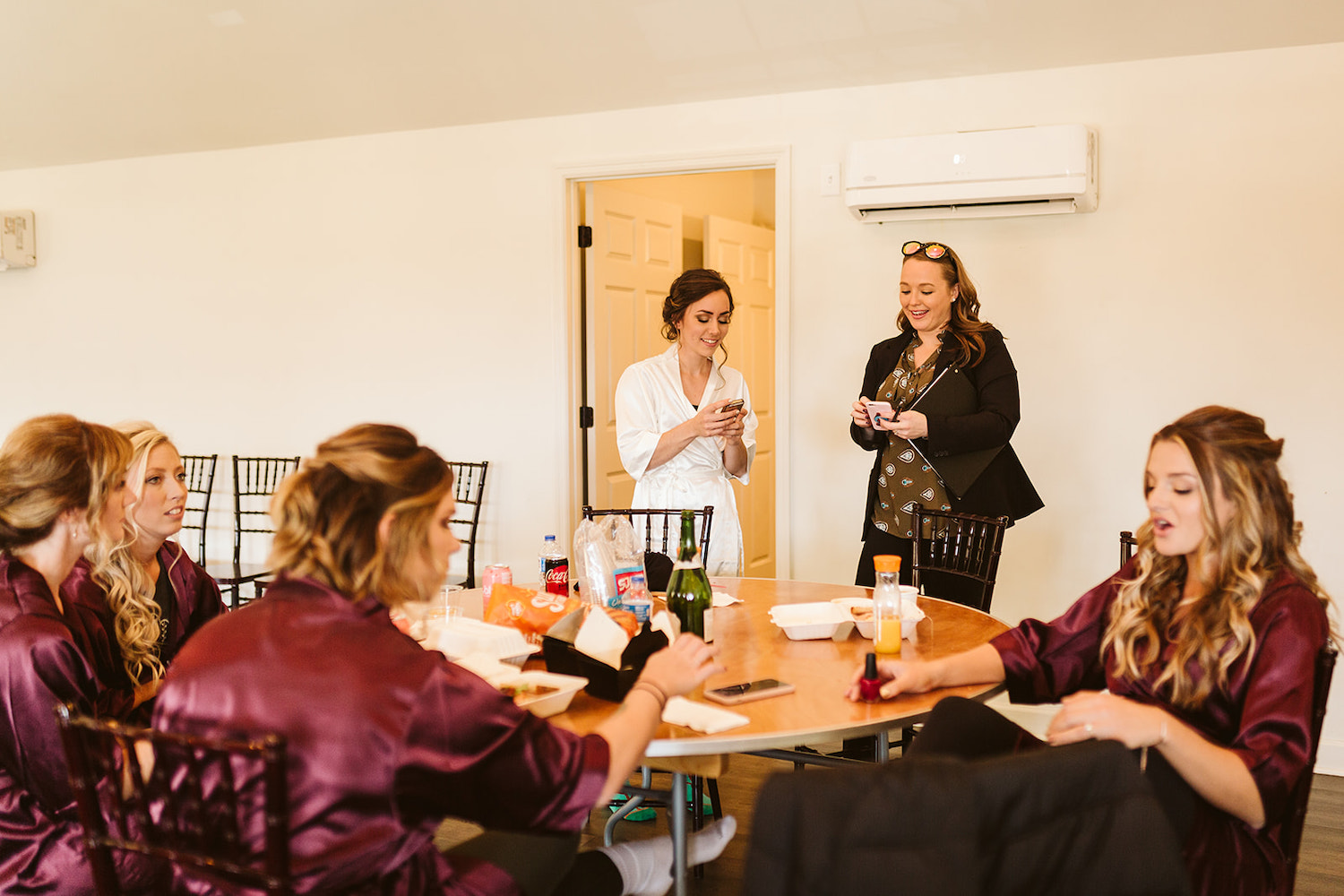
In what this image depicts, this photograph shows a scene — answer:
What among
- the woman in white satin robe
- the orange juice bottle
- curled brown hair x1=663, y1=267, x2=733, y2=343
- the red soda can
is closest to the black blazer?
the woman in white satin robe

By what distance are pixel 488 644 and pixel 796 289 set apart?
7.97 ft

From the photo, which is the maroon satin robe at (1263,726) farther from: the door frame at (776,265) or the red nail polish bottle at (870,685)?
the door frame at (776,265)

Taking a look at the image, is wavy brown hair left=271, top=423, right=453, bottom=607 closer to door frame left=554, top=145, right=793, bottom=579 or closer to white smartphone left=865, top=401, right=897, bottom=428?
white smartphone left=865, top=401, right=897, bottom=428

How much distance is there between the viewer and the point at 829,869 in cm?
100

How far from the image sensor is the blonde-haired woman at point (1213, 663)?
57.1 inches

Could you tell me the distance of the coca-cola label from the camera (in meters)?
2.38

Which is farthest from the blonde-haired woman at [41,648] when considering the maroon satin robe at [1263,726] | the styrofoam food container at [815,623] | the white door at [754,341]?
the white door at [754,341]

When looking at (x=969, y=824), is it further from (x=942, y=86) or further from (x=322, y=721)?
(x=942, y=86)

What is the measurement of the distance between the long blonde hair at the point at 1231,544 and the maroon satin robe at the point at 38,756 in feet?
5.30

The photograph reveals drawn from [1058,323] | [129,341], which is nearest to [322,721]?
[1058,323]

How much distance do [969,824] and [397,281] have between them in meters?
4.18

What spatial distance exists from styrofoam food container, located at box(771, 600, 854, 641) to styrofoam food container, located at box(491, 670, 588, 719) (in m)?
0.55

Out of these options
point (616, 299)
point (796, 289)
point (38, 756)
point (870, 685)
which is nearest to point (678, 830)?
point (870, 685)

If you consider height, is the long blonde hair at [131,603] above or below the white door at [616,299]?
below
